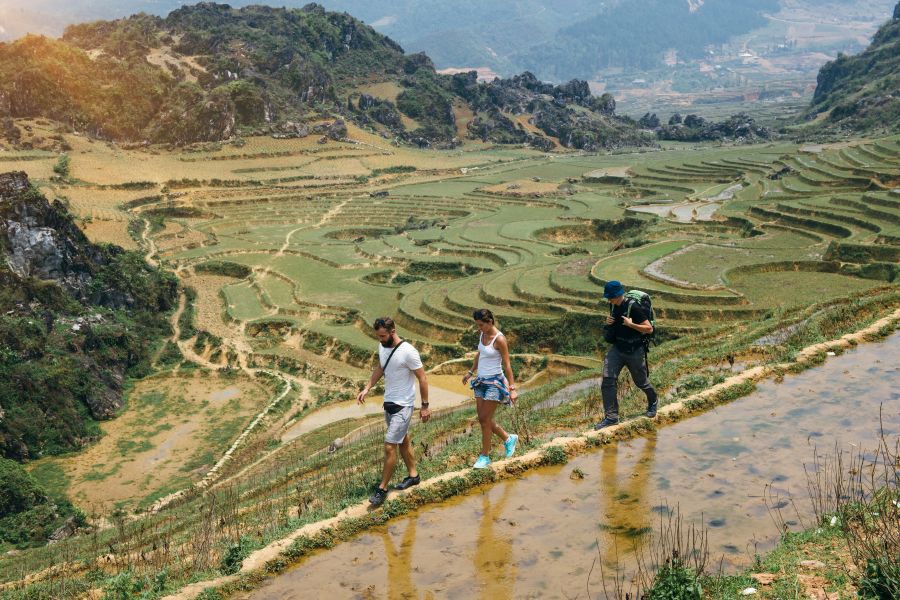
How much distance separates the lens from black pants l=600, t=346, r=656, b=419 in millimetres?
11344

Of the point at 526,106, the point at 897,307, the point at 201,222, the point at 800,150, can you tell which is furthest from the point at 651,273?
the point at 526,106

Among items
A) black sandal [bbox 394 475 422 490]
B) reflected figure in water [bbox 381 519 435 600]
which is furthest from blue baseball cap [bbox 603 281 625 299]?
reflected figure in water [bbox 381 519 435 600]

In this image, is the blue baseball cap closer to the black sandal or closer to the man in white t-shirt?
the man in white t-shirt

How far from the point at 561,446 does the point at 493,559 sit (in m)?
3.17

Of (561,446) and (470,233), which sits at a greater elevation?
(470,233)

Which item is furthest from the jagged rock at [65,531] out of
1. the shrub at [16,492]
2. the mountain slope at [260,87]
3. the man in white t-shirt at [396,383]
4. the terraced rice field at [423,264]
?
the mountain slope at [260,87]

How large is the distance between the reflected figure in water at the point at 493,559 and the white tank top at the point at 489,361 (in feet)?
5.72

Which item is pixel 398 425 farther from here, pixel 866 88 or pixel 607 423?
pixel 866 88

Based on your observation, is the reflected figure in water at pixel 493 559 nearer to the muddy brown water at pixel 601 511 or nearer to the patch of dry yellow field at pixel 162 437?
the muddy brown water at pixel 601 511

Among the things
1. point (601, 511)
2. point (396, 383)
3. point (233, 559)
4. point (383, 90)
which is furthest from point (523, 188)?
point (233, 559)

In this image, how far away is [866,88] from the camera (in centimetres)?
11412

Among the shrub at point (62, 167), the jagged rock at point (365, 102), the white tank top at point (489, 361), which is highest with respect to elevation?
the jagged rock at point (365, 102)

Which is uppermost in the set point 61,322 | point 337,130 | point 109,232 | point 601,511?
point 337,130

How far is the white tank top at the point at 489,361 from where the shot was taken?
1036 cm
